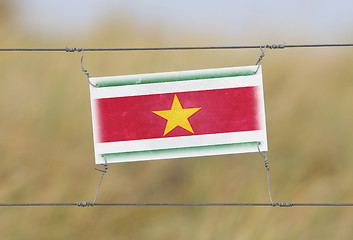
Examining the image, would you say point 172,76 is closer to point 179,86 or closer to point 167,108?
point 179,86

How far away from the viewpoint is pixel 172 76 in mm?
2150

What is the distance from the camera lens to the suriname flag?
2143 mm

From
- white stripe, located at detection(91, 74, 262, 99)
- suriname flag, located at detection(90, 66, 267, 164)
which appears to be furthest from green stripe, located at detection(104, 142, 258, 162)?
white stripe, located at detection(91, 74, 262, 99)

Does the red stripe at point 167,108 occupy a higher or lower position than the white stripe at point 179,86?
lower

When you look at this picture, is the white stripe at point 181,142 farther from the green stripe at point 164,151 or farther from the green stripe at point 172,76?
the green stripe at point 172,76

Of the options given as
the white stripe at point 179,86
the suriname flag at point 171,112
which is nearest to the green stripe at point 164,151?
the suriname flag at point 171,112

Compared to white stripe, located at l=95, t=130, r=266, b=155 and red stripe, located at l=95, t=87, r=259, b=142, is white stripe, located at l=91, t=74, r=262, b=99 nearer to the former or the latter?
red stripe, located at l=95, t=87, r=259, b=142

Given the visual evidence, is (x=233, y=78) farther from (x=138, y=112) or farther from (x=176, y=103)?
(x=138, y=112)

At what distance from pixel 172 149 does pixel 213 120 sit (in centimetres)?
25

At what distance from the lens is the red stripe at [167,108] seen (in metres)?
2.15

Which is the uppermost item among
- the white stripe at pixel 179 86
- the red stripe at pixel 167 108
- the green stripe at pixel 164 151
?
the white stripe at pixel 179 86

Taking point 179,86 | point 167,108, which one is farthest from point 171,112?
point 179,86

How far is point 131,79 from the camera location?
2.16m

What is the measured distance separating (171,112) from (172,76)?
179 millimetres
